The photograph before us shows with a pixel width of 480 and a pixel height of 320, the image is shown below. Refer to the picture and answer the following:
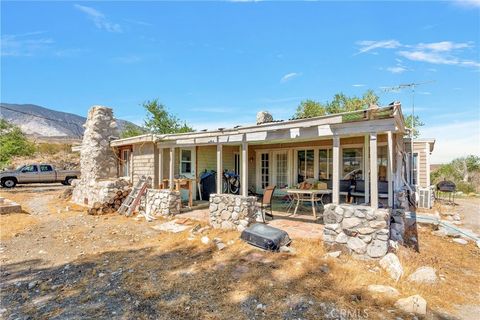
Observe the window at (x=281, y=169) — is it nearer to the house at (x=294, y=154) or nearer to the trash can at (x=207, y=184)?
the house at (x=294, y=154)

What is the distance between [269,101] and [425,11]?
13.6m

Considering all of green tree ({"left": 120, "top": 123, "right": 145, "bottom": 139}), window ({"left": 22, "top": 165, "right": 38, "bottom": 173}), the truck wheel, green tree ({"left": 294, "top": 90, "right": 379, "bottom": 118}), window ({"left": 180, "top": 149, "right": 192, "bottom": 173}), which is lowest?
the truck wheel

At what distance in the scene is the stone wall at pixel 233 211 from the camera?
254 inches

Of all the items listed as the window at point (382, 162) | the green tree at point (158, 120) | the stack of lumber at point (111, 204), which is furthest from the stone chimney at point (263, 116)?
the green tree at point (158, 120)

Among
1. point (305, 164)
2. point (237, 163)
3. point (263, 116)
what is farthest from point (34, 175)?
point (305, 164)

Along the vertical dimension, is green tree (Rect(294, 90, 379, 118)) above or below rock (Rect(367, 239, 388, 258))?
above

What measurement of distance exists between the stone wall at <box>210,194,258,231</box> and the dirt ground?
348 mm

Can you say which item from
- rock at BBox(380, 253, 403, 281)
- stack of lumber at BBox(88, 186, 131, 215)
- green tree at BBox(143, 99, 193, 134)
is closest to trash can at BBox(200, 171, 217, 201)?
stack of lumber at BBox(88, 186, 131, 215)

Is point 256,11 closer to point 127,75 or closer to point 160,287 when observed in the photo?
point 160,287

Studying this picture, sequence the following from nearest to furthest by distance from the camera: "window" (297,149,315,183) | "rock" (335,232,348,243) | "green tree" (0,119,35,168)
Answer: "rock" (335,232,348,243) → "window" (297,149,315,183) → "green tree" (0,119,35,168)

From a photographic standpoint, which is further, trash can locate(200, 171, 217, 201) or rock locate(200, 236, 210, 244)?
trash can locate(200, 171, 217, 201)

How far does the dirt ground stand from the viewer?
3316 millimetres

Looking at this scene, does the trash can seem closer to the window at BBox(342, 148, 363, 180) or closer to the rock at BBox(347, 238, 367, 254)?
the window at BBox(342, 148, 363, 180)

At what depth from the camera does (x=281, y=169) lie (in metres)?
11.1
